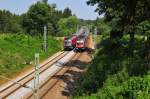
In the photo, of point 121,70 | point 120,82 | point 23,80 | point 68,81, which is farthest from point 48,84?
point 120,82

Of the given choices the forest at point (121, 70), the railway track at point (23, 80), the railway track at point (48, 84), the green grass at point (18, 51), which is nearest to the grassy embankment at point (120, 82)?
the forest at point (121, 70)

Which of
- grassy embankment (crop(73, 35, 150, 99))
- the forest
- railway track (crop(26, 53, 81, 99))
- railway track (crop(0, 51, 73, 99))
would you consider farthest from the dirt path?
grassy embankment (crop(73, 35, 150, 99))

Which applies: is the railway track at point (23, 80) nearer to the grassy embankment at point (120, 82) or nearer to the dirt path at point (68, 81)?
the dirt path at point (68, 81)

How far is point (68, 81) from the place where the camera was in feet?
157

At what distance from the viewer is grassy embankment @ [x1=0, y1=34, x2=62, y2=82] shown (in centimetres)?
5544

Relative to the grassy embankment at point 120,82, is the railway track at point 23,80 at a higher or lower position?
lower

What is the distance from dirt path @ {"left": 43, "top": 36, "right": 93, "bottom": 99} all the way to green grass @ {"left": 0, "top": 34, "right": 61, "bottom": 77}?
22.5 feet

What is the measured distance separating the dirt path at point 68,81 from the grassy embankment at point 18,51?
671cm

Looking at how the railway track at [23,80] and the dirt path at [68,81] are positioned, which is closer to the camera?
the dirt path at [68,81]

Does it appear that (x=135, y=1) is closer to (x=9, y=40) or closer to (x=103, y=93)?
(x=103, y=93)

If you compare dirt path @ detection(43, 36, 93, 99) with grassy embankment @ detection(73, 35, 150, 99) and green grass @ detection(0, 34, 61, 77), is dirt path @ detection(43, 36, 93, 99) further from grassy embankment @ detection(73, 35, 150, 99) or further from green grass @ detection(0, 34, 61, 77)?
green grass @ detection(0, 34, 61, 77)

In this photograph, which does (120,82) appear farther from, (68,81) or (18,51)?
(18,51)

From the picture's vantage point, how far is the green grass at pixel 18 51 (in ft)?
182

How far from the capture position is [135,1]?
142 ft
